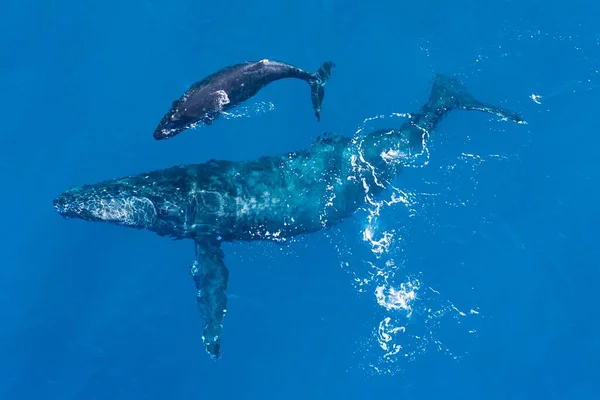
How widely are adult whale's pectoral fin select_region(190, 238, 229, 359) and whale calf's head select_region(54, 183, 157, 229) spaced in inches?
100.0

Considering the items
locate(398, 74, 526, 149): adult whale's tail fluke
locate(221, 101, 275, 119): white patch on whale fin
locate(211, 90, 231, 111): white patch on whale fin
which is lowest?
locate(398, 74, 526, 149): adult whale's tail fluke

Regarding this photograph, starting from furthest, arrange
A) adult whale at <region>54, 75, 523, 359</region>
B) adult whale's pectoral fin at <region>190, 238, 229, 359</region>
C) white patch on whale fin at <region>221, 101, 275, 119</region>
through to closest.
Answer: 1. white patch on whale fin at <region>221, 101, 275, 119</region>
2. adult whale at <region>54, 75, 523, 359</region>
3. adult whale's pectoral fin at <region>190, 238, 229, 359</region>

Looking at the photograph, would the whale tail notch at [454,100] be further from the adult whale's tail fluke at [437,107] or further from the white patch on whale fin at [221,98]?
the white patch on whale fin at [221,98]

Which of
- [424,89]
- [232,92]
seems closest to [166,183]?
[232,92]

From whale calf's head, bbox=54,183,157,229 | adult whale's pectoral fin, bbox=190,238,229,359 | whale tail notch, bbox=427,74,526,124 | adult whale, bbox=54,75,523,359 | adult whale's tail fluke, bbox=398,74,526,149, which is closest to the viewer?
whale calf's head, bbox=54,183,157,229

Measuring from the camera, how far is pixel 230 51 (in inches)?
1171

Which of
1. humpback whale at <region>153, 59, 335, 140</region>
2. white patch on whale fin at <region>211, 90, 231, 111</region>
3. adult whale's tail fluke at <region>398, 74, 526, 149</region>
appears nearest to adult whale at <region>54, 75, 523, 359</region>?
adult whale's tail fluke at <region>398, 74, 526, 149</region>

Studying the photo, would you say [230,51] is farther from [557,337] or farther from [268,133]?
[557,337]

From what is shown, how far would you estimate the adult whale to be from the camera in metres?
24.0

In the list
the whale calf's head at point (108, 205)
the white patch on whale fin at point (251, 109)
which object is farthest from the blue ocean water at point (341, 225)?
the whale calf's head at point (108, 205)

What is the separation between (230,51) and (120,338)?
48.0 ft

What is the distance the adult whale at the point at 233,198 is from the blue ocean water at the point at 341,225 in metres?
1.34

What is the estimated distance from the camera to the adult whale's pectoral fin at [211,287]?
934 inches

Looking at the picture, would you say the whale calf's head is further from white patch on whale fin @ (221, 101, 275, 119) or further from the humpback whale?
white patch on whale fin @ (221, 101, 275, 119)
